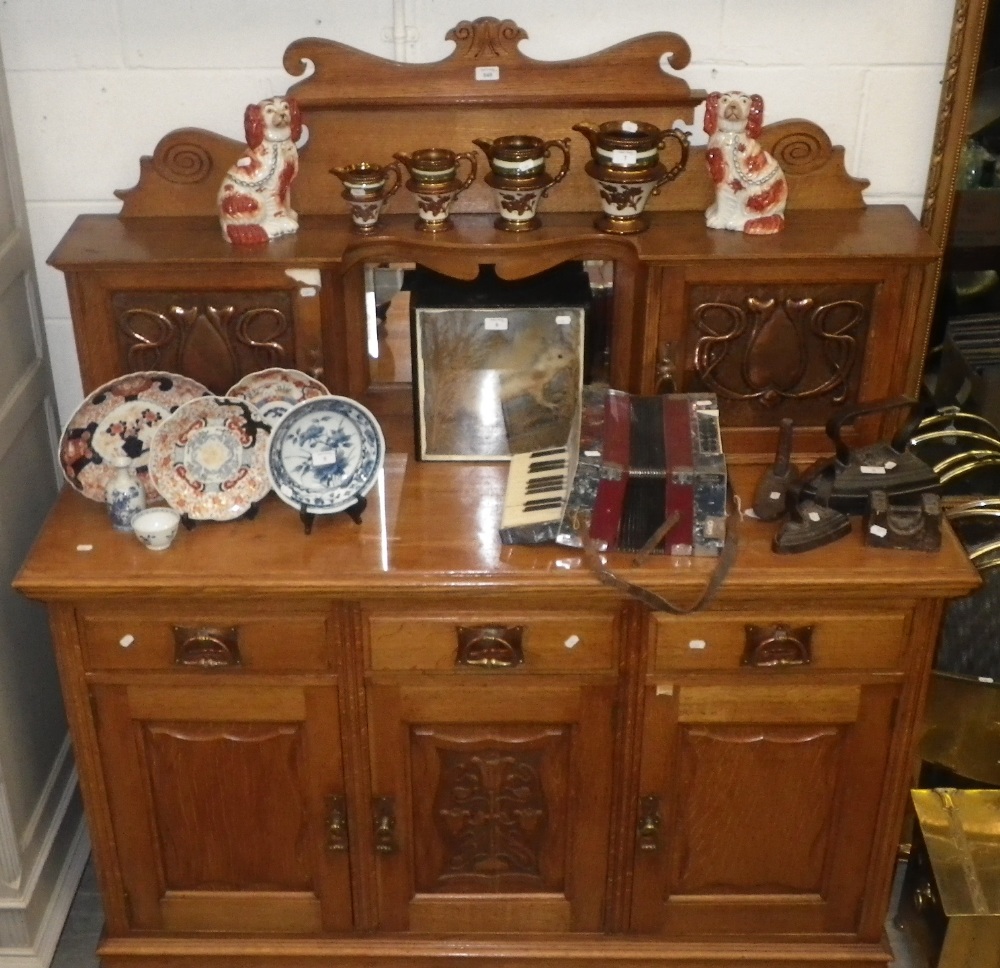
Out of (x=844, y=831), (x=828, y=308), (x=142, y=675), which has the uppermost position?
(x=828, y=308)

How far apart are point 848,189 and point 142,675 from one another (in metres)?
1.35

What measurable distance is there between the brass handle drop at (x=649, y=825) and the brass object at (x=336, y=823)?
475 mm

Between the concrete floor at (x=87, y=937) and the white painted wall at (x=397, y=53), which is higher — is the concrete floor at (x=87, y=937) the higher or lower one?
the lower one

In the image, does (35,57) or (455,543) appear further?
(35,57)

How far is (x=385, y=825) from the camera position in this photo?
6.97 ft

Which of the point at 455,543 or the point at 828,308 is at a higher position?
the point at 828,308

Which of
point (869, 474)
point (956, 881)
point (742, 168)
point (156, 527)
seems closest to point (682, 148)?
point (742, 168)

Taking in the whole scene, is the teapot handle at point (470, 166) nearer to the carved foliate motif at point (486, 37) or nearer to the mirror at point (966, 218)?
the carved foliate motif at point (486, 37)

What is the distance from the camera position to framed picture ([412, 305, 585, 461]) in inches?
82.2

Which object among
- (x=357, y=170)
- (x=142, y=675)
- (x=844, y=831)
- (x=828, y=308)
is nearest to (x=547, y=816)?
(x=844, y=831)

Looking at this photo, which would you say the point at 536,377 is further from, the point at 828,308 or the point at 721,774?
the point at 721,774

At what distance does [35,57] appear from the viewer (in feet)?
6.82

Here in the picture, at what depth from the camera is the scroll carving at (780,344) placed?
80.3 inches

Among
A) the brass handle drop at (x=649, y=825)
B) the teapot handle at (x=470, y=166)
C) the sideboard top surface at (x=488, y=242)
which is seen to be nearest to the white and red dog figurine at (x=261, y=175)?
the sideboard top surface at (x=488, y=242)
